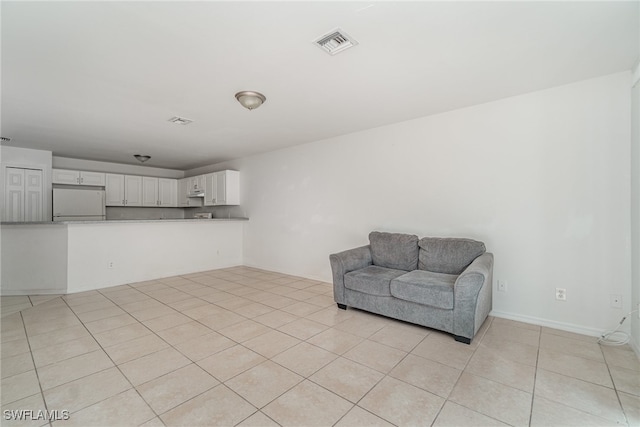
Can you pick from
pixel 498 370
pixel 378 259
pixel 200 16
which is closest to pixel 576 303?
pixel 498 370

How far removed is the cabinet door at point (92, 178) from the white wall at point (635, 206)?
817 cm

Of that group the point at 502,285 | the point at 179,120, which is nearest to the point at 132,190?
the point at 179,120

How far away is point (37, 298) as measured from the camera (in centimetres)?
376

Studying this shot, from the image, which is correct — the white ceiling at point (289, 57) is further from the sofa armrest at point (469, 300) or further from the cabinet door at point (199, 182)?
the cabinet door at point (199, 182)

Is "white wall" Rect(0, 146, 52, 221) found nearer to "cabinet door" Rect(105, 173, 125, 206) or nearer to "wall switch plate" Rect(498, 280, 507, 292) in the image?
"cabinet door" Rect(105, 173, 125, 206)

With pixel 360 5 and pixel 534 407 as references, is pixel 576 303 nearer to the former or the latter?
pixel 534 407

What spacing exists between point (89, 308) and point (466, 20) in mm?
4674

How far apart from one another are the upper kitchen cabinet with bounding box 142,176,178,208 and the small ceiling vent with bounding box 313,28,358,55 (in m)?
6.28

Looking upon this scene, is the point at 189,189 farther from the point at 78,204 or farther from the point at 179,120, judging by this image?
the point at 179,120

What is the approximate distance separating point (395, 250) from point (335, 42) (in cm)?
235

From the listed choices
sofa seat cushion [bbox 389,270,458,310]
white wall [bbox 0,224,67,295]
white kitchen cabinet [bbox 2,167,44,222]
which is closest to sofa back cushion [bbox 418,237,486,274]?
sofa seat cushion [bbox 389,270,458,310]

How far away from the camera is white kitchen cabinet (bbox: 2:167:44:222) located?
4.88 m

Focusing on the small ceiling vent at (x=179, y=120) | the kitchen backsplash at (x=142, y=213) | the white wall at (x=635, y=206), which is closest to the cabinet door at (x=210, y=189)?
the kitchen backsplash at (x=142, y=213)

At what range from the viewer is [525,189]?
2861 millimetres
